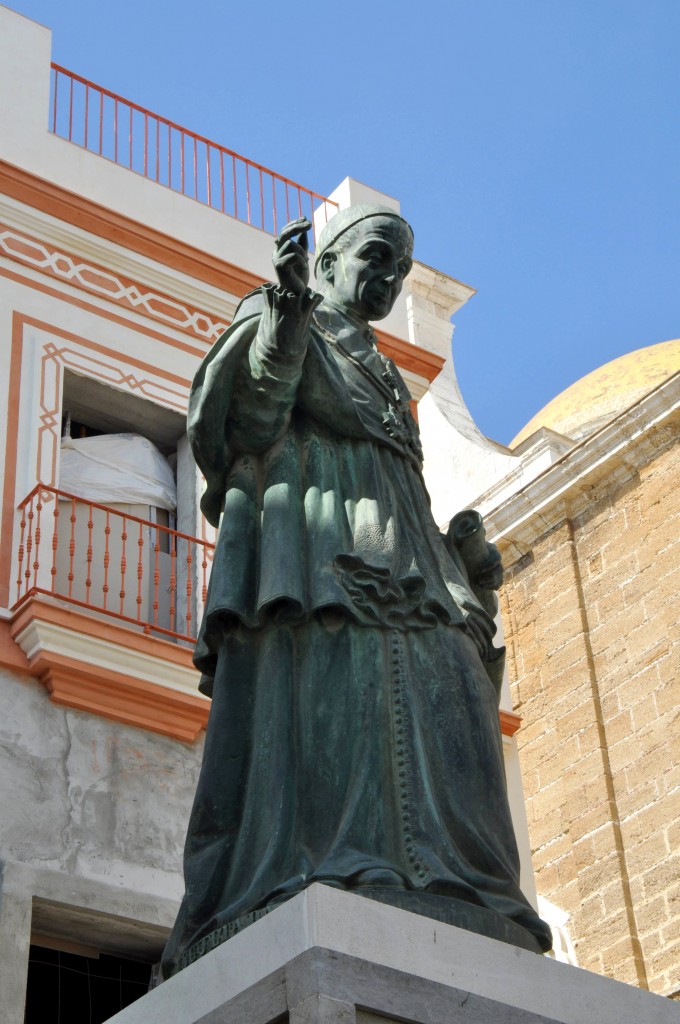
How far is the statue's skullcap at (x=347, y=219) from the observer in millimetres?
4941

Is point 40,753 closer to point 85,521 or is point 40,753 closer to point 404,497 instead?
point 85,521

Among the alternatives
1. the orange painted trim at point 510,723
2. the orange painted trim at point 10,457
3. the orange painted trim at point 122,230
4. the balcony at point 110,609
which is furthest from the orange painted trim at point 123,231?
the orange painted trim at point 510,723

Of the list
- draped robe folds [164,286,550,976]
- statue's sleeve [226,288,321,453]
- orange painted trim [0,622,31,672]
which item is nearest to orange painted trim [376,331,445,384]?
orange painted trim [0,622,31,672]

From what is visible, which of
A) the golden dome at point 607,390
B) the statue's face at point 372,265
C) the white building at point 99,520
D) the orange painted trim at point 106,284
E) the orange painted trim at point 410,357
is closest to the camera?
the statue's face at point 372,265

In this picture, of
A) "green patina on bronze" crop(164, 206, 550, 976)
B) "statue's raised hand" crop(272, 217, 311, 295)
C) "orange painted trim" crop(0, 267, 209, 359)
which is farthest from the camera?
"orange painted trim" crop(0, 267, 209, 359)

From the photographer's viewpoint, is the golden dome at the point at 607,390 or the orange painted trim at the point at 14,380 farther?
the golden dome at the point at 607,390

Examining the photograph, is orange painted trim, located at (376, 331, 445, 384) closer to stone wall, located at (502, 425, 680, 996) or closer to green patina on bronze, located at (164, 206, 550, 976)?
stone wall, located at (502, 425, 680, 996)

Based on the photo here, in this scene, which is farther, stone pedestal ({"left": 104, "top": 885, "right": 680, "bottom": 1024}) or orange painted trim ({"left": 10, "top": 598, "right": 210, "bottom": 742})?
orange painted trim ({"left": 10, "top": 598, "right": 210, "bottom": 742})

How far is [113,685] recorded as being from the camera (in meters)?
9.80

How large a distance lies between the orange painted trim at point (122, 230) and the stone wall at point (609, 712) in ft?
15.7

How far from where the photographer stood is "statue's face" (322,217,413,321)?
4918 mm

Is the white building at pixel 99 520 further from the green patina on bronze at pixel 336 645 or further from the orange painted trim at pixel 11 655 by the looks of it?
the green patina on bronze at pixel 336 645

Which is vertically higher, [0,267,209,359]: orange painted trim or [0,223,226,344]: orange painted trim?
[0,223,226,344]: orange painted trim

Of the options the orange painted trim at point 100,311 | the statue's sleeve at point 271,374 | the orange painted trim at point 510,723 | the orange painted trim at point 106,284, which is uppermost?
the orange painted trim at point 106,284
